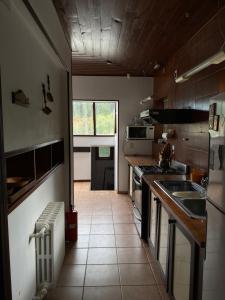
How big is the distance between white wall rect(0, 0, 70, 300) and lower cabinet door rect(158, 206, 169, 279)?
1138mm

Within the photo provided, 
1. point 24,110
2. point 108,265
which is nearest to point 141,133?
point 108,265

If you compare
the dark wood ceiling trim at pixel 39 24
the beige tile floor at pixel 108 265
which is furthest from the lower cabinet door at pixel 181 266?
the dark wood ceiling trim at pixel 39 24

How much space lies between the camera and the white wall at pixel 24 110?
4.79 ft

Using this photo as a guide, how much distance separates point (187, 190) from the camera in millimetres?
2609

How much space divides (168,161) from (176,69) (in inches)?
55.3

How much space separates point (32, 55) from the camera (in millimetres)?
2014

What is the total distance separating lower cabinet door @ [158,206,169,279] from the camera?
6.89 ft

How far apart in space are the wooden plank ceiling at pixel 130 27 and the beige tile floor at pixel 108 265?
8.63 feet

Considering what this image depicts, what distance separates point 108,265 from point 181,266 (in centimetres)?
121

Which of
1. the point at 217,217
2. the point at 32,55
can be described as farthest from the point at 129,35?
the point at 217,217

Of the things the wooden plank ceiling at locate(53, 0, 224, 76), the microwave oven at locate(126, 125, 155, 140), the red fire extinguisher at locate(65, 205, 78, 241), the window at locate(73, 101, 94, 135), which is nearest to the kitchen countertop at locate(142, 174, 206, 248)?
the red fire extinguisher at locate(65, 205, 78, 241)

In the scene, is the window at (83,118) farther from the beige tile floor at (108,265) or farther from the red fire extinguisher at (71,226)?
the red fire extinguisher at (71,226)

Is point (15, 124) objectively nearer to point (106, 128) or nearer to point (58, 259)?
point (58, 259)

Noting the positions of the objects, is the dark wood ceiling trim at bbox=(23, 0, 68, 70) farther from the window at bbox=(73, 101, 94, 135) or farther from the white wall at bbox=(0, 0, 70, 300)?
the window at bbox=(73, 101, 94, 135)
